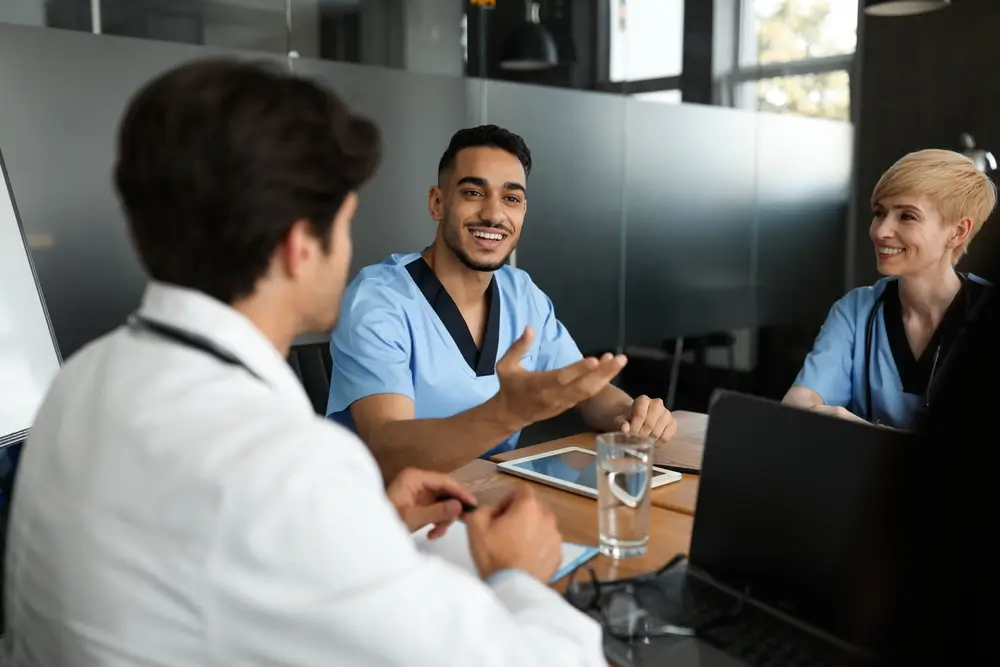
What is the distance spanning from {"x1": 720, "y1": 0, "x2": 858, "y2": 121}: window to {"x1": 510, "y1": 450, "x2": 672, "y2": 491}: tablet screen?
11.4ft

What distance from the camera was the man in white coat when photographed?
2.24 ft

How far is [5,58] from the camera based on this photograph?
8.75ft

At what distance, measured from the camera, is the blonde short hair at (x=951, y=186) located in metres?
2.17

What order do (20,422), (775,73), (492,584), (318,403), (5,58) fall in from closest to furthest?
(492,584), (20,422), (318,403), (5,58), (775,73)

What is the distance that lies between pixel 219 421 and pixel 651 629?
55 centimetres

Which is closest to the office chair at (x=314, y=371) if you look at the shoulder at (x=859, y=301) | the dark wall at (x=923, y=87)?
the shoulder at (x=859, y=301)

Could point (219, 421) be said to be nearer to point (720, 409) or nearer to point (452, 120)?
point (720, 409)

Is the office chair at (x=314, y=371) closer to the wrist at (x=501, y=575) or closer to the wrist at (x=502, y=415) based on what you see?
the wrist at (x=502, y=415)

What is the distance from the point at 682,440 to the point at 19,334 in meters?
1.42

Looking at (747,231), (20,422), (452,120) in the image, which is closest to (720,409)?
(20,422)

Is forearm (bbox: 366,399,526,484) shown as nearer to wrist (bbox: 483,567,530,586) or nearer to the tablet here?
the tablet

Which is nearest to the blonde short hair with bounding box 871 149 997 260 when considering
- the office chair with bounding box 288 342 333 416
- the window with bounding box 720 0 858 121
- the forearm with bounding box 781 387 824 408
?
the forearm with bounding box 781 387 824 408

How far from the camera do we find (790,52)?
4840 millimetres

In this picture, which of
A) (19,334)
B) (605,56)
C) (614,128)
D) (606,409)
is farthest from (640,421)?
(605,56)
